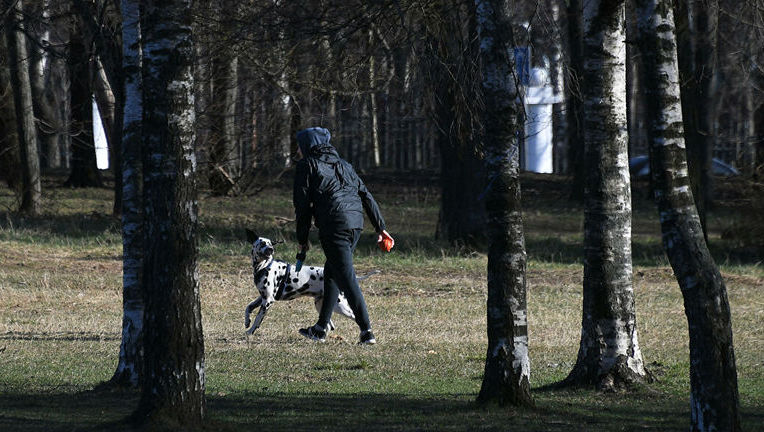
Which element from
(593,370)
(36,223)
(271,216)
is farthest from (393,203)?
(593,370)

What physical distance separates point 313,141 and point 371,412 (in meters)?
3.65

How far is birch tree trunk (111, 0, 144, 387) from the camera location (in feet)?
27.7

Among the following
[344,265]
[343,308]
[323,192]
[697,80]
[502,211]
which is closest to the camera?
[502,211]

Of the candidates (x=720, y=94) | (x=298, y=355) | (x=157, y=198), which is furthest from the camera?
(x=720, y=94)

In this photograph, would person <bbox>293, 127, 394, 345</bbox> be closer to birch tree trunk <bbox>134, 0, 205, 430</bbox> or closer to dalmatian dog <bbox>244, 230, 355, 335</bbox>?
dalmatian dog <bbox>244, 230, 355, 335</bbox>

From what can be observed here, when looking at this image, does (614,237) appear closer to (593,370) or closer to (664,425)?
(593,370)

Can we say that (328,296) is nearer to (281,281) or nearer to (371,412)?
(281,281)

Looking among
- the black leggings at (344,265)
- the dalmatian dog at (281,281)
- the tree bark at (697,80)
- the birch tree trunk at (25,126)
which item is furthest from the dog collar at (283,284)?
the birch tree trunk at (25,126)

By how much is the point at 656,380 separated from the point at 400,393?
2.09m

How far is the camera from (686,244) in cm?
642

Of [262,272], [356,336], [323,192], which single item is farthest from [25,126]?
[323,192]

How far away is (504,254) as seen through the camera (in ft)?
23.9

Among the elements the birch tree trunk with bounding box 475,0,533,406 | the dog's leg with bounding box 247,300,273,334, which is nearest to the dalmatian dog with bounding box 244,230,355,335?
the dog's leg with bounding box 247,300,273,334

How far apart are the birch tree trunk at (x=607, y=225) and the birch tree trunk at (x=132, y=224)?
3306 millimetres
